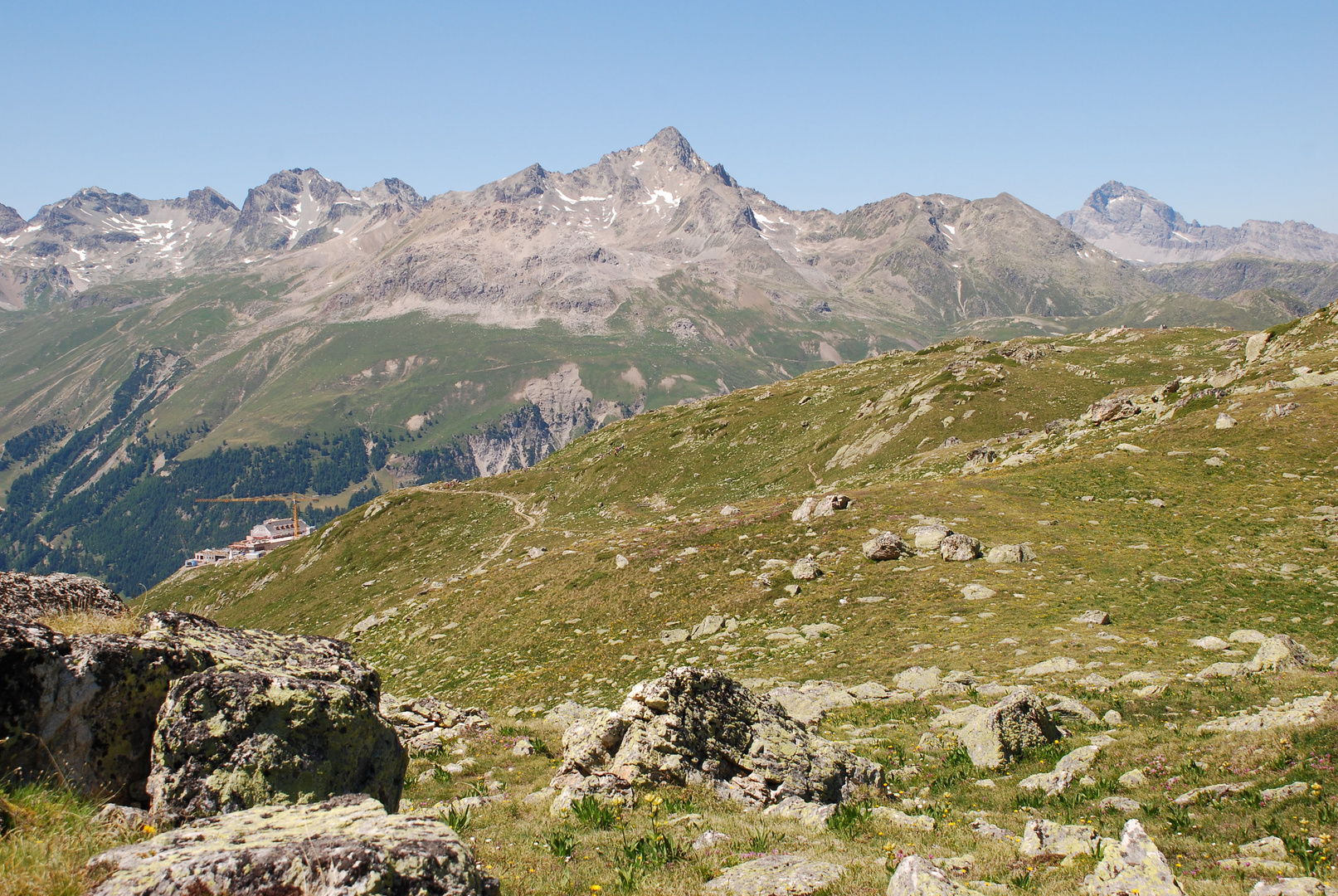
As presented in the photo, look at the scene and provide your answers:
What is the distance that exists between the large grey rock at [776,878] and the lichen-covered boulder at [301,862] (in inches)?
150

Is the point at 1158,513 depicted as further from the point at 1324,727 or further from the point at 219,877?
the point at 219,877

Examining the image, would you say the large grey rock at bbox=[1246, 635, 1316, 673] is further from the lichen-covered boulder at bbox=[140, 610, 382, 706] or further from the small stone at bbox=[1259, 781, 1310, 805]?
the lichen-covered boulder at bbox=[140, 610, 382, 706]

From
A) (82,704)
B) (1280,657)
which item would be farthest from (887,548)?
(82,704)

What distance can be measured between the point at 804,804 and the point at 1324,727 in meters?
10.7

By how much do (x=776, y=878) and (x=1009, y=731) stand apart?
9.69 m

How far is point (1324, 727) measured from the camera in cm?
1395

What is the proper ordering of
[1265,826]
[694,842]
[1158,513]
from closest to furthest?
[1265,826], [694,842], [1158,513]

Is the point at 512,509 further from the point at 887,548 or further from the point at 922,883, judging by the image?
the point at 922,883

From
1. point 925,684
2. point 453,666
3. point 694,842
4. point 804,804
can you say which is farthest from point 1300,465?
point 453,666

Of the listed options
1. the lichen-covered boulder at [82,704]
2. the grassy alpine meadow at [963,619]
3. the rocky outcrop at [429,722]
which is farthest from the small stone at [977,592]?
the lichen-covered boulder at [82,704]

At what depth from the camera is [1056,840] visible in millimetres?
11375

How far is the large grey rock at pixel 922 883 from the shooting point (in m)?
9.16

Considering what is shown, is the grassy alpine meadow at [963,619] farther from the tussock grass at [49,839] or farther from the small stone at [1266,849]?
the tussock grass at [49,839]

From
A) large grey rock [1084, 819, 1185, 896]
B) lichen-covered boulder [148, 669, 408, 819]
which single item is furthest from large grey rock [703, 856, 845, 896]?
lichen-covered boulder [148, 669, 408, 819]
